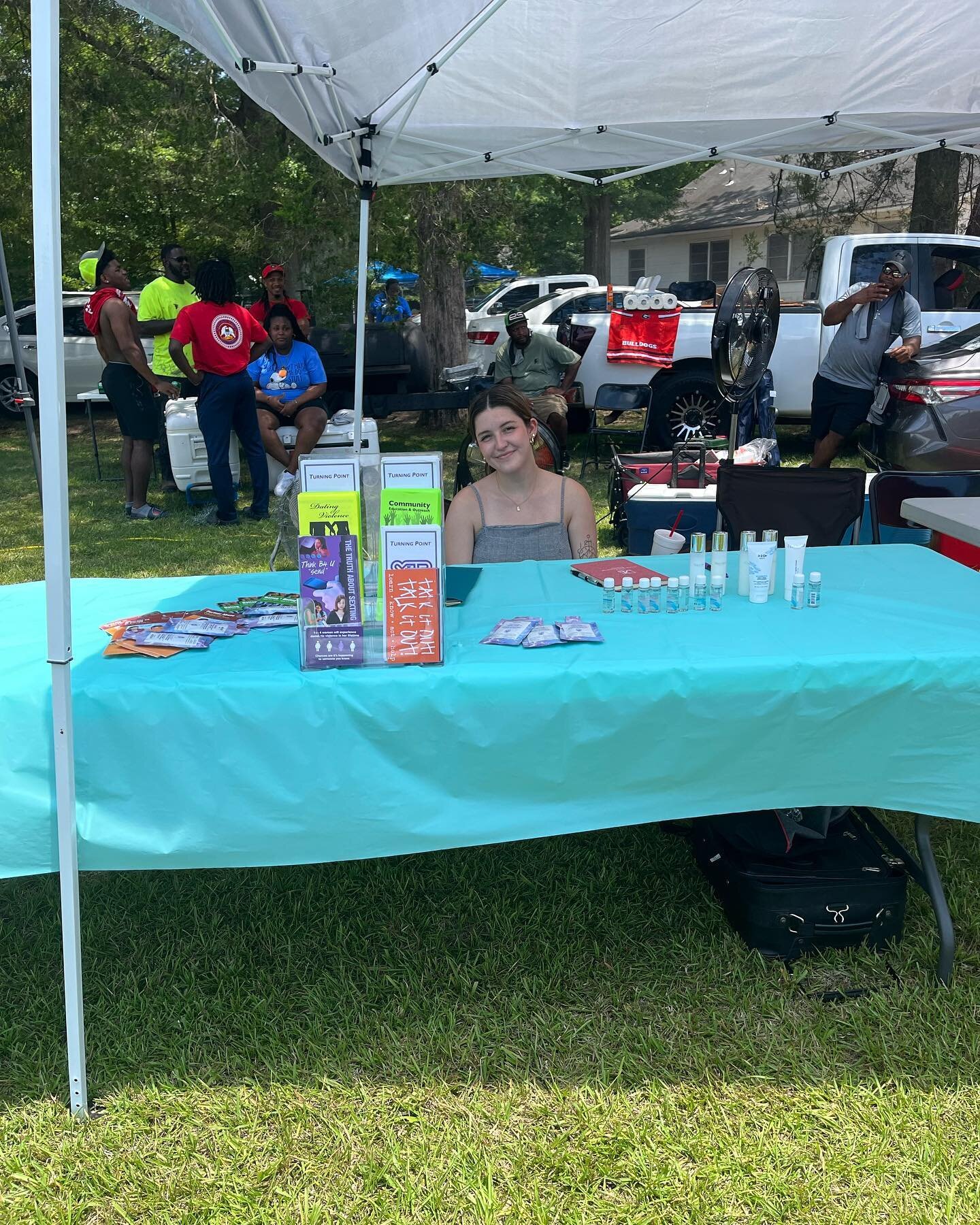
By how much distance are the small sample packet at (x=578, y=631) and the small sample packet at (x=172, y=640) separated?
0.78 meters

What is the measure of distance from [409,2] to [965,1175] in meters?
3.52

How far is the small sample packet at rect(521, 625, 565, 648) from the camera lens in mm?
2314

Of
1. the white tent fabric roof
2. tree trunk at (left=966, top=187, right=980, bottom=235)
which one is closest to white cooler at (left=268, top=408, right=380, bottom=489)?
the white tent fabric roof

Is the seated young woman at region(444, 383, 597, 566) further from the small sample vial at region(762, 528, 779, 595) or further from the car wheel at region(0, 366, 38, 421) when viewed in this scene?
the car wheel at region(0, 366, 38, 421)

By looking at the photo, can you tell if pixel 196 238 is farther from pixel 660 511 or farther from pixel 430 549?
pixel 430 549

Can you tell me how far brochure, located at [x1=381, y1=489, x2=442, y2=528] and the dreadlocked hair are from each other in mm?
5198

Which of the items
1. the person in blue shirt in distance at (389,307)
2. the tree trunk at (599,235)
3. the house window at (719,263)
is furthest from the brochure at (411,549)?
the house window at (719,263)

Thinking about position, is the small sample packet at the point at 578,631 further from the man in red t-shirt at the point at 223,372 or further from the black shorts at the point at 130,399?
the black shorts at the point at 130,399

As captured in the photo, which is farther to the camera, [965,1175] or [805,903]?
[805,903]

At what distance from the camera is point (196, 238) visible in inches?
510

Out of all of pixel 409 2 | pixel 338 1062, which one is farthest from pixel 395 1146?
pixel 409 2

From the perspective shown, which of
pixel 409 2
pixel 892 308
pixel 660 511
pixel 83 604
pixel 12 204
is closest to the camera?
Result: pixel 83 604

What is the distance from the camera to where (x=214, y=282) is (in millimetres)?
6770

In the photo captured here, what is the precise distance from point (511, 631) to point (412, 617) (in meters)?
0.30
